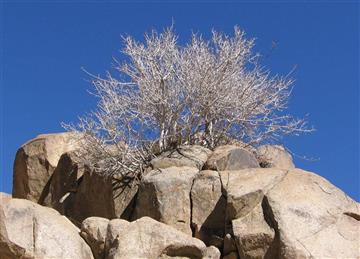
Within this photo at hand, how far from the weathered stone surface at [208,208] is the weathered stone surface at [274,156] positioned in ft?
10.1

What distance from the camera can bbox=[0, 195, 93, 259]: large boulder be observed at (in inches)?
417

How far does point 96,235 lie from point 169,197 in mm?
1515

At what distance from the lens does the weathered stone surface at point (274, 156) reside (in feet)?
50.5

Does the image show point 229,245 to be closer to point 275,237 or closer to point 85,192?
point 275,237

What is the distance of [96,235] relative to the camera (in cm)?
1148

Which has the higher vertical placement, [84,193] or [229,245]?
[84,193]

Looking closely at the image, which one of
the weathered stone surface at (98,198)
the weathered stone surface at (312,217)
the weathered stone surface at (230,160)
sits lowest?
the weathered stone surface at (312,217)

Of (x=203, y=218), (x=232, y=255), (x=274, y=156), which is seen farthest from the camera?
(x=274, y=156)

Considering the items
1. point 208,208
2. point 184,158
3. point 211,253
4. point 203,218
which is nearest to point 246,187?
point 208,208

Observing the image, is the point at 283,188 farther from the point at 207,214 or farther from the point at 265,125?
the point at 265,125

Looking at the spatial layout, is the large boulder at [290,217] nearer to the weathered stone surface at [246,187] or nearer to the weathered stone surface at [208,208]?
the weathered stone surface at [246,187]

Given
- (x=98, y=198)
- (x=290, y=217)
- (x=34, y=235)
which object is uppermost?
(x=98, y=198)

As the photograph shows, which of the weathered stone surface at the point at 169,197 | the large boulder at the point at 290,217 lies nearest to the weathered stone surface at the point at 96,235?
the weathered stone surface at the point at 169,197

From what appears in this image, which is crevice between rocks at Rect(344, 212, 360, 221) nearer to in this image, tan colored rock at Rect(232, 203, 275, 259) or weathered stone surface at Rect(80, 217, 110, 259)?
tan colored rock at Rect(232, 203, 275, 259)
